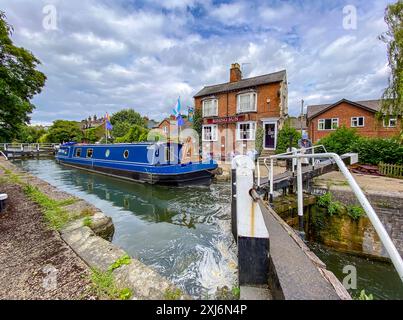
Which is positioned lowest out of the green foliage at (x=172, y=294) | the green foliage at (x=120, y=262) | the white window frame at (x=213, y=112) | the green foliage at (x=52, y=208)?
the green foliage at (x=172, y=294)

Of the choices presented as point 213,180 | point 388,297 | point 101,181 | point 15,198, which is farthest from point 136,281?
point 101,181

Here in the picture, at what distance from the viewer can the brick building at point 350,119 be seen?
1847cm

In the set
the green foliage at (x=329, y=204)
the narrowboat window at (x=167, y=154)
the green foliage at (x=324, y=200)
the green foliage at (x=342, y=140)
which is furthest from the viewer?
the green foliage at (x=342, y=140)

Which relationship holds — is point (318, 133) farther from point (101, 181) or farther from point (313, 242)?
point (101, 181)

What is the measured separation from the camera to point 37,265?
7.37 ft

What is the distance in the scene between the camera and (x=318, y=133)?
21906 mm

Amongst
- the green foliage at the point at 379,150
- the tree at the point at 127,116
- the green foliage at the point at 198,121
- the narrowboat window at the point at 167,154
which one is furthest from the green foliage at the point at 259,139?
the tree at the point at 127,116

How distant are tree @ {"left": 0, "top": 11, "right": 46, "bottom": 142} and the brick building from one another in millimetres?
19941

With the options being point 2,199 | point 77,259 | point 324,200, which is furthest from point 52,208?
point 324,200

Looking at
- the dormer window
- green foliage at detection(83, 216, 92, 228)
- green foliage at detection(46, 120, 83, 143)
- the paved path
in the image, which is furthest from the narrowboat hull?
green foliage at detection(46, 120, 83, 143)

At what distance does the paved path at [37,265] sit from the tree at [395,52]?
11436 millimetres

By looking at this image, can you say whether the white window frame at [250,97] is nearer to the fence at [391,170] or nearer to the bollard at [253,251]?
the fence at [391,170]

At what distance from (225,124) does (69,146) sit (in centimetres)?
1379

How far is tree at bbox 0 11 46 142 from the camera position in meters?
4.46
